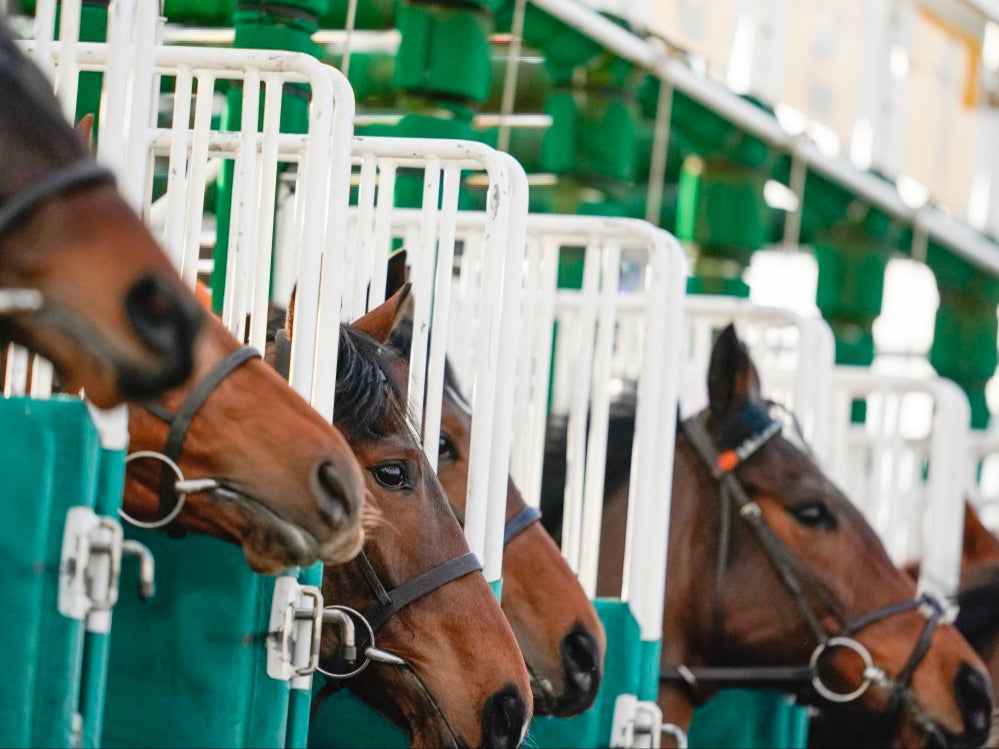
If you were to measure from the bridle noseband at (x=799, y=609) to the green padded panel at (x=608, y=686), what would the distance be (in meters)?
0.46

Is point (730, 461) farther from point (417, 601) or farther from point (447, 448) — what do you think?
point (417, 601)

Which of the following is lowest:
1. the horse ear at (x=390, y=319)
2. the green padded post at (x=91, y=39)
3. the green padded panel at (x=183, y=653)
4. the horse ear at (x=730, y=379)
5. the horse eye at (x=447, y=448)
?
the green padded panel at (x=183, y=653)

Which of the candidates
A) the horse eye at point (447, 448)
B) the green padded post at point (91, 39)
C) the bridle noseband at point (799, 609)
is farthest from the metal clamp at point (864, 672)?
the green padded post at point (91, 39)

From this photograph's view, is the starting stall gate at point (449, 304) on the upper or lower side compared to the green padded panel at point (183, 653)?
upper

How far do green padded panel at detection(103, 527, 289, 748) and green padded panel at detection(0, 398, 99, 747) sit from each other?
301 millimetres

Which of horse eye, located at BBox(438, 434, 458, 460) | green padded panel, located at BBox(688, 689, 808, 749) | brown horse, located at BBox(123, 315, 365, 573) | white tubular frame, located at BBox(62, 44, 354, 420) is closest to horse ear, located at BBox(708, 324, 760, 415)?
green padded panel, located at BBox(688, 689, 808, 749)

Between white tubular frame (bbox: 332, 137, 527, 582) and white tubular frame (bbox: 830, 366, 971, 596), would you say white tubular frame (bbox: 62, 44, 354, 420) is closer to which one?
white tubular frame (bbox: 332, 137, 527, 582)

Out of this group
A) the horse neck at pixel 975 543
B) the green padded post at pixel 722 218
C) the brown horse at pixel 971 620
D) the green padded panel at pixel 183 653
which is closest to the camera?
A: the green padded panel at pixel 183 653

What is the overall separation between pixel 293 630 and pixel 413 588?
0.21m

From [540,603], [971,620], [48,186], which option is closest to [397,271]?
[540,603]

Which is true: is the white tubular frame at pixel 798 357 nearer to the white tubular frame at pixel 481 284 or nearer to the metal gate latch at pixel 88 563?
the white tubular frame at pixel 481 284

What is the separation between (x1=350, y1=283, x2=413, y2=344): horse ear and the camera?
2654 millimetres

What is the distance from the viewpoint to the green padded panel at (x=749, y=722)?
387cm

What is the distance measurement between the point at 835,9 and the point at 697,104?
2.04 feet
